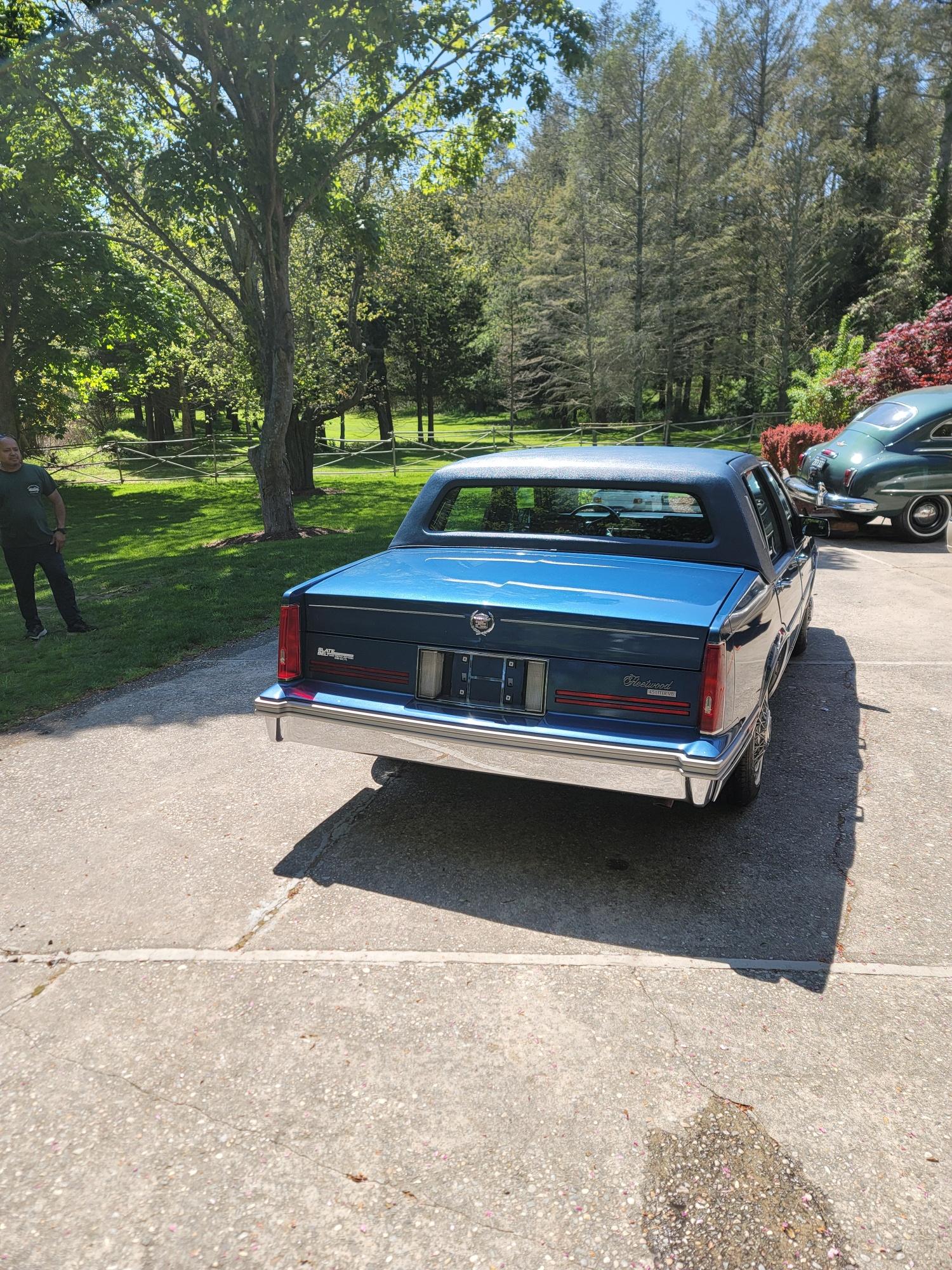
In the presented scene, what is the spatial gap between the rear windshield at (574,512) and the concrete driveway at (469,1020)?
4.44 feet

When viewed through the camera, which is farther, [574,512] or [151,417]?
[151,417]

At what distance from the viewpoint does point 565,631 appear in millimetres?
3367

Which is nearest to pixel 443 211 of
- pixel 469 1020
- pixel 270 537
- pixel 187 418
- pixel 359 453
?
pixel 359 453

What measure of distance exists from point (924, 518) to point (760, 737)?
894 centimetres

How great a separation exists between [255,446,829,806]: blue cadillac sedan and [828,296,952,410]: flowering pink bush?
13932mm

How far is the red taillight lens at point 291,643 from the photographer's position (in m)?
3.96

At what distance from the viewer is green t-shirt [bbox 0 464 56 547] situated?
7.02m

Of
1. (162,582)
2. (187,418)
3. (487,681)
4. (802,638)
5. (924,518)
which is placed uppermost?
(187,418)

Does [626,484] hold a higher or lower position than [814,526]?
higher

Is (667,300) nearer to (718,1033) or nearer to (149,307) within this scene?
(149,307)

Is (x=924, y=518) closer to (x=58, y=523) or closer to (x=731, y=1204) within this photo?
(x=58, y=523)

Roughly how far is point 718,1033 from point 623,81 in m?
34.4

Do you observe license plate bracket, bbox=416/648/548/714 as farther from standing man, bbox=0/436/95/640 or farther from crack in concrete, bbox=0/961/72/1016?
standing man, bbox=0/436/95/640

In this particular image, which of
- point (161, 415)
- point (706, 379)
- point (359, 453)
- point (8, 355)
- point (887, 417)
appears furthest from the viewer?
point (706, 379)
